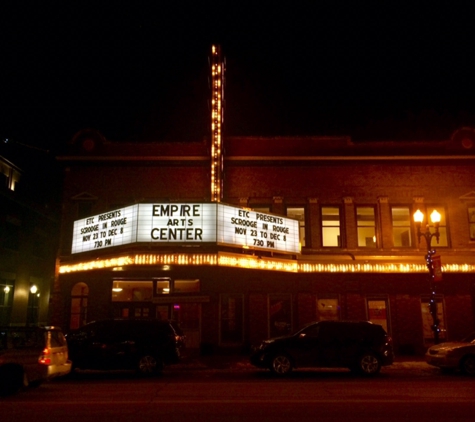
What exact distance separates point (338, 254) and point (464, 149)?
8.46 m

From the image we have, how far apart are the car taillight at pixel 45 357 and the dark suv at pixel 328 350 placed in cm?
655

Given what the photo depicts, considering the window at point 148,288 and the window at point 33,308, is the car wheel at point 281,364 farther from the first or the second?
the window at point 33,308

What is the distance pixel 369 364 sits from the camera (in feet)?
51.4

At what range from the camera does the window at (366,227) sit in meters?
23.0

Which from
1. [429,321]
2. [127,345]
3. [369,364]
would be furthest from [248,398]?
[429,321]

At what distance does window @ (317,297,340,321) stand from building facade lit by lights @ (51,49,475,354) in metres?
0.07

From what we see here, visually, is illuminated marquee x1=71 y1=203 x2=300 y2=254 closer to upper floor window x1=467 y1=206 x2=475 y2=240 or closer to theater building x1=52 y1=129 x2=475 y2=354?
theater building x1=52 y1=129 x2=475 y2=354

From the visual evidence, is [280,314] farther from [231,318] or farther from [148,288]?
[148,288]

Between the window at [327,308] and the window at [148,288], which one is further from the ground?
the window at [148,288]

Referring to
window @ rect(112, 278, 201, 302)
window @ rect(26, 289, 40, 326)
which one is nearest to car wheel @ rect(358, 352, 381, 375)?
window @ rect(112, 278, 201, 302)

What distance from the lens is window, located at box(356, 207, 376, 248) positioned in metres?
23.0

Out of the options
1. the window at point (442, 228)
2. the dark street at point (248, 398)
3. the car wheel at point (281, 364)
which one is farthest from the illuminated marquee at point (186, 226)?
the window at point (442, 228)

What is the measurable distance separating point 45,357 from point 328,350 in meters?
8.79

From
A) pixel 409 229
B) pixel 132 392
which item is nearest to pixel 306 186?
pixel 409 229
